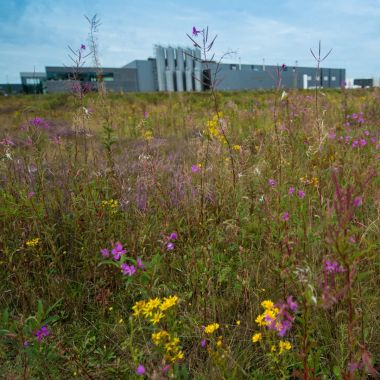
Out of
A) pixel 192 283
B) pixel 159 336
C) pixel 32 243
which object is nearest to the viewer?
pixel 159 336

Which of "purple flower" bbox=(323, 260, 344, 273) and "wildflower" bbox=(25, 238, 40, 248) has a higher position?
"purple flower" bbox=(323, 260, 344, 273)

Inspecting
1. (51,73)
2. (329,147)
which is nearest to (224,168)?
(329,147)

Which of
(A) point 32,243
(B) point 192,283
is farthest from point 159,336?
(A) point 32,243

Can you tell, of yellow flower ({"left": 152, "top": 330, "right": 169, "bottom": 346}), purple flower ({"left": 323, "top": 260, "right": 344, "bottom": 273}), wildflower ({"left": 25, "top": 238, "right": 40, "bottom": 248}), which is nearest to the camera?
purple flower ({"left": 323, "top": 260, "right": 344, "bottom": 273})

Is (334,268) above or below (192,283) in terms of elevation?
above

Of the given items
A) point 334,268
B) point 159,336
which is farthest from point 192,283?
point 334,268

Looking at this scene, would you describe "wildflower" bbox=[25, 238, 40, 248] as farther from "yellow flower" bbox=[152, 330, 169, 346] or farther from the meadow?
"yellow flower" bbox=[152, 330, 169, 346]

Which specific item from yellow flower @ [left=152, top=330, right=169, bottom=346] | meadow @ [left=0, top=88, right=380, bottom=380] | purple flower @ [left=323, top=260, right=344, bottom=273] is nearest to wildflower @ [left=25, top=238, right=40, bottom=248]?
meadow @ [left=0, top=88, right=380, bottom=380]

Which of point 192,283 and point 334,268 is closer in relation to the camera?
point 334,268

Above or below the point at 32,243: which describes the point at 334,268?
above

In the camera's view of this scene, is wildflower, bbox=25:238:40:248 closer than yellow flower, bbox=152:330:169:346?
No

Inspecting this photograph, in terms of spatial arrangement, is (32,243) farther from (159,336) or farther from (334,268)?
(334,268)

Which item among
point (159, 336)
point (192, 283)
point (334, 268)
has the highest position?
point (334, 268)

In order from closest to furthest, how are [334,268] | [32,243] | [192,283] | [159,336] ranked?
1. [334,268]
2. [159,336]
3. [192,283]
4. [32,243]
